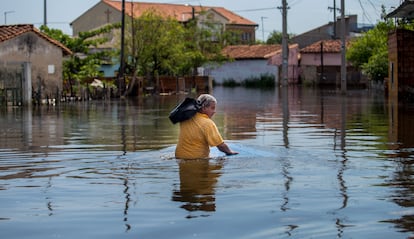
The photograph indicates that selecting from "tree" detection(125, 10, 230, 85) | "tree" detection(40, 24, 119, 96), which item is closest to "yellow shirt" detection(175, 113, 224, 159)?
"tree" detection(40, 24, 119, 96)

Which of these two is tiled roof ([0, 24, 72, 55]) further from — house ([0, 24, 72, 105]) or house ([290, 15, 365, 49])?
house ([290, 15, 365, 49])

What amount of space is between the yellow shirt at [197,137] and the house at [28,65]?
26305 millimetres

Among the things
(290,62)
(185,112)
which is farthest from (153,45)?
(185,112)

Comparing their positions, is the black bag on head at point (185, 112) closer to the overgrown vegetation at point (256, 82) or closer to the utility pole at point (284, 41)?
the utility pole at point (284, 41)

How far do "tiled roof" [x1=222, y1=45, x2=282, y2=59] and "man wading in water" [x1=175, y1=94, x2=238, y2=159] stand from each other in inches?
3188

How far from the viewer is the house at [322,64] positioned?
293 feet

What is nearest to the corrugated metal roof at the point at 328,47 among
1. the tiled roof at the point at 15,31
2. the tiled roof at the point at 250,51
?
the tiled roof at the point at 250,51

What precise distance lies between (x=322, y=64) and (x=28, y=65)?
191 feet

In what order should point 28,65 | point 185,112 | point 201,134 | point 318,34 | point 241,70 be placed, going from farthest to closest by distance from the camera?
1. point 318,34
2. point 241,70
3. point 28,65
4. point 201,134
5. point 185,112

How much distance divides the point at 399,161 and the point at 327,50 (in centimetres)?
8341

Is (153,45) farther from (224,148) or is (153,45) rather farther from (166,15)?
(224,148)

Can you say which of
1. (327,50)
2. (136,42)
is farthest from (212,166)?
(327,50)

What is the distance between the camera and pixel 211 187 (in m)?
11.2

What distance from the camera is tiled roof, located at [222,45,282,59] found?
314 feet
